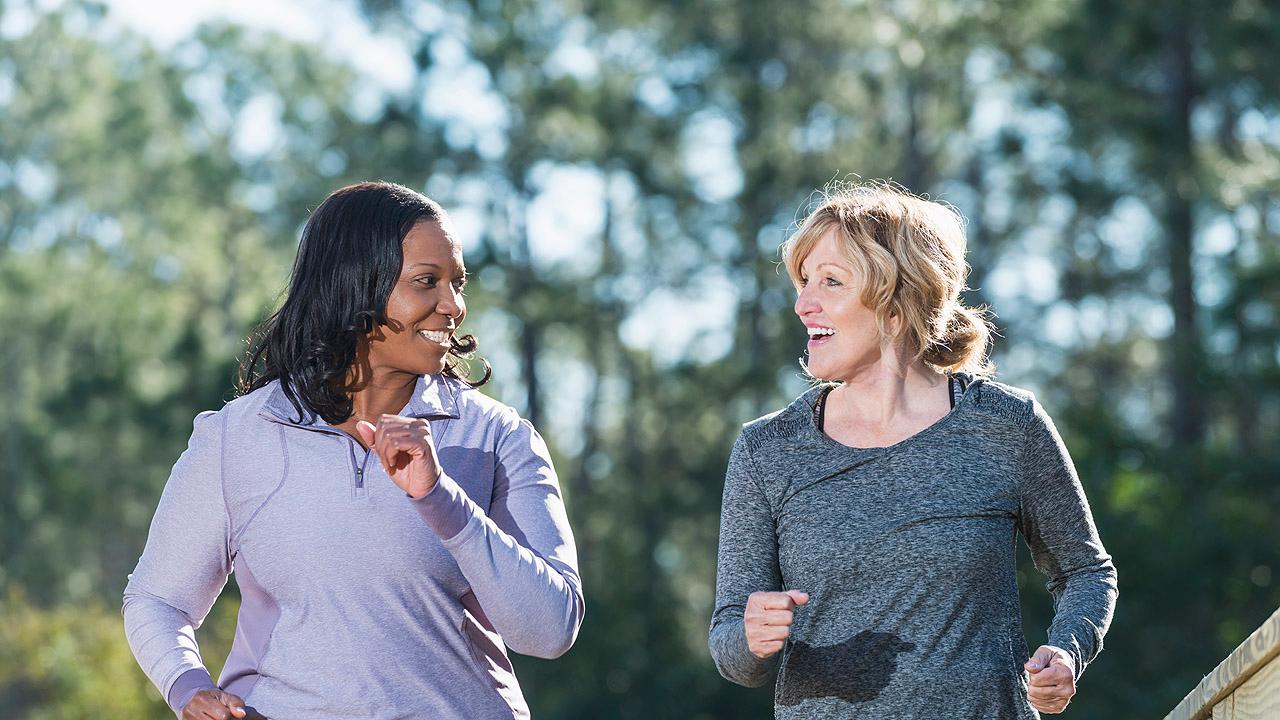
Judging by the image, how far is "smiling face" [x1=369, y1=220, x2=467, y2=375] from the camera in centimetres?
279

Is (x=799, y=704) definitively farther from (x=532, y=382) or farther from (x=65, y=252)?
(x=65, y=252)

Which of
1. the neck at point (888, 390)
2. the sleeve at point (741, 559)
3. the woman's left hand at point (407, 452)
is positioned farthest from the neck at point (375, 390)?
the neck at point (888, 390)

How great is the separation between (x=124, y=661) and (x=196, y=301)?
16702 mm

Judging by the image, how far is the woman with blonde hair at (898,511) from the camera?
108 inches

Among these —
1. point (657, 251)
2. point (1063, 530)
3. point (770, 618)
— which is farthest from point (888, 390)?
point (657, 251)

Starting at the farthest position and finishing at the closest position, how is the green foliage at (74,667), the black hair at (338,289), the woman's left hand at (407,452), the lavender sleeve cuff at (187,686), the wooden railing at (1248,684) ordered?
the green foliage at (74,667) → the black hair at (338,289) → the lavender sleeve cuff at (187,686) → the woman's left hand at (407,452) → the wooden railing at (1248,684)

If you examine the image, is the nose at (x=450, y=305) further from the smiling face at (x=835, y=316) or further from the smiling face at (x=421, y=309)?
the smiling face at (x=835, y=316)

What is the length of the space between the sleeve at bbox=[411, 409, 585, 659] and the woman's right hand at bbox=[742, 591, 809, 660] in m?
0.29

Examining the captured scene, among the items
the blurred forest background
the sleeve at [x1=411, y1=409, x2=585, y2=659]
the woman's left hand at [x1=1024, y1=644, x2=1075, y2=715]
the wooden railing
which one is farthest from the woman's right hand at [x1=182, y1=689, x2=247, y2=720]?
the blurred forest background

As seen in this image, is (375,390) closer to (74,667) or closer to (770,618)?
(770,618)

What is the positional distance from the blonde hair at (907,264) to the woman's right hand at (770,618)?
644 millimetres

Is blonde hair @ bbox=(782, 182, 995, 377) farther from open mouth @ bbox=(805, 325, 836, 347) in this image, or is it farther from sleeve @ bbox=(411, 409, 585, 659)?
sleeve @ bbox=(411, 409, 585, 659)

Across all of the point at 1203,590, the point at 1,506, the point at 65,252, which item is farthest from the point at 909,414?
the point at 65,252

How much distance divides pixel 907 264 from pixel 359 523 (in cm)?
112
